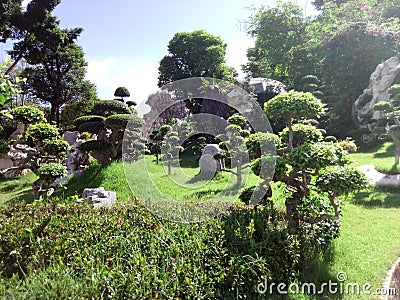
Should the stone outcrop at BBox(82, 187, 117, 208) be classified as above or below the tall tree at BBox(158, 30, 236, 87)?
below

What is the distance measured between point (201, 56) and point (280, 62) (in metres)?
4.21

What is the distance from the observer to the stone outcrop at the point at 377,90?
35.9 feet

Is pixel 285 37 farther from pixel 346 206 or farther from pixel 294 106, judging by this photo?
pixel 294 106

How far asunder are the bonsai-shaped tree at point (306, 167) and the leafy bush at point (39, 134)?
3.44m

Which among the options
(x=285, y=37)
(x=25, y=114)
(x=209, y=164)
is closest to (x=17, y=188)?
(x=25, y=114)

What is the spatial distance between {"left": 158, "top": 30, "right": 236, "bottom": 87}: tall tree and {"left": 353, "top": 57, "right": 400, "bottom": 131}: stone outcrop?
6.53m

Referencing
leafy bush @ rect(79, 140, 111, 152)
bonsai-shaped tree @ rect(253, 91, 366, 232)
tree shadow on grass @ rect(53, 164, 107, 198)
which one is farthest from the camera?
leafy bush @ rect(79, 140, 111, 152)

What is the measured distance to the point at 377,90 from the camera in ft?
37.6

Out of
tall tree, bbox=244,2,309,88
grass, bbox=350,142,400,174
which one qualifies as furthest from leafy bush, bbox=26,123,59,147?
tall tree, bbox=244,2,309,88

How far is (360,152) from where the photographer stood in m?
10.1

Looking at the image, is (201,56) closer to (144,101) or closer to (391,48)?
(391,48)

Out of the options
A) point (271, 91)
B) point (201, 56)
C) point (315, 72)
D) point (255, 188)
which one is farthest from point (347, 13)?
point (255, 188)

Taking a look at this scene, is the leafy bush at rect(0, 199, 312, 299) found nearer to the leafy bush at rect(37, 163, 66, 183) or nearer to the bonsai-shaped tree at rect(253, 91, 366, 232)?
the bonsai-shaped tree at rect(253, 91, 366, 232)

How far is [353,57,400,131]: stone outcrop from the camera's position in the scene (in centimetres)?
1093
